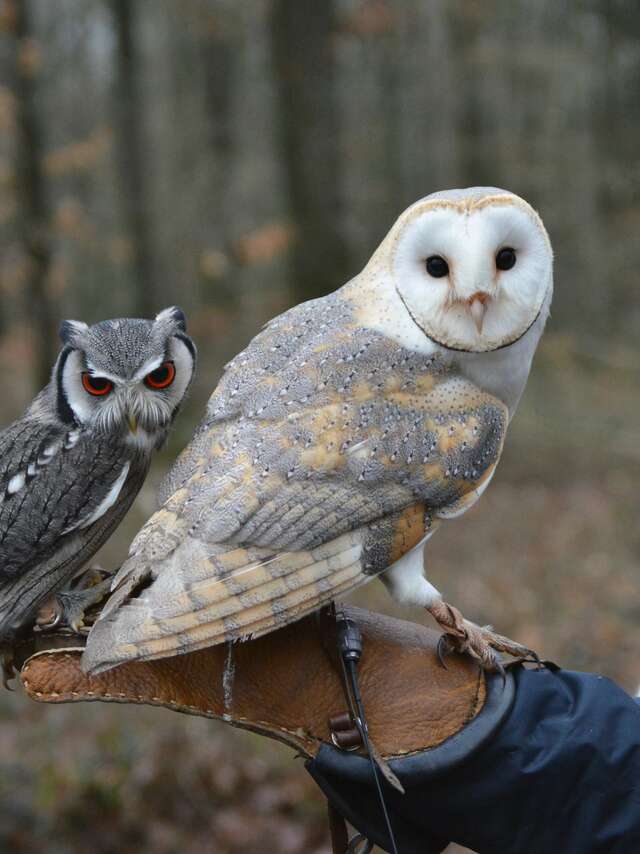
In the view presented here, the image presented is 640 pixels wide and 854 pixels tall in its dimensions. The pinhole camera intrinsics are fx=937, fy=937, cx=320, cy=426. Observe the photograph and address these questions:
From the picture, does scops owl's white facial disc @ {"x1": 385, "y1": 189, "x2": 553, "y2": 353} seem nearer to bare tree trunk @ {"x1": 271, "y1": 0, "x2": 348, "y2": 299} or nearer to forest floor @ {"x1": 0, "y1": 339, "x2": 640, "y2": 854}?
forest floor @ {"x1": 0, "y1": 339, "x2": 640, "y2": 854}

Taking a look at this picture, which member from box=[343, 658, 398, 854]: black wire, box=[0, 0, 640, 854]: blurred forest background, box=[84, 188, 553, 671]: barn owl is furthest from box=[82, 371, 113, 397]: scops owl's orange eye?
box=[0, 0, 640, 854]: blurred forest background

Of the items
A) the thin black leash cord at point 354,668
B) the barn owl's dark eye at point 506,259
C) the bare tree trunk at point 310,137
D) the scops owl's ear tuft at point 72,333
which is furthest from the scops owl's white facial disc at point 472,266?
the bare tree trunk at point 310,137

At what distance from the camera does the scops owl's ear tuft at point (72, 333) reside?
7.58 ft

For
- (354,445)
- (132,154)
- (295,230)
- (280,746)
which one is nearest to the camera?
(354,445)

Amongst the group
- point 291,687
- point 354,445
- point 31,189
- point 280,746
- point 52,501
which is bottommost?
point 280,746

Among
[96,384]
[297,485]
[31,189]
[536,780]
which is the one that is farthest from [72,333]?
[31,189]

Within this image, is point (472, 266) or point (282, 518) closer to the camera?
point (282, 518)

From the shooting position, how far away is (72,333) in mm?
2324

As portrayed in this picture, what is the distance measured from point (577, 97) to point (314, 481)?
15453 mm

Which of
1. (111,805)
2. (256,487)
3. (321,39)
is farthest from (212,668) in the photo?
(321,39)

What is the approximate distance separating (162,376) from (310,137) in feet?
21.1

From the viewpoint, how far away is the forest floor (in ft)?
15.3

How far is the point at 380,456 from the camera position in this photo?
6.71 feet

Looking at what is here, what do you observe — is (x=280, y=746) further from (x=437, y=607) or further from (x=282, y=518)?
(x=282, y=518)
